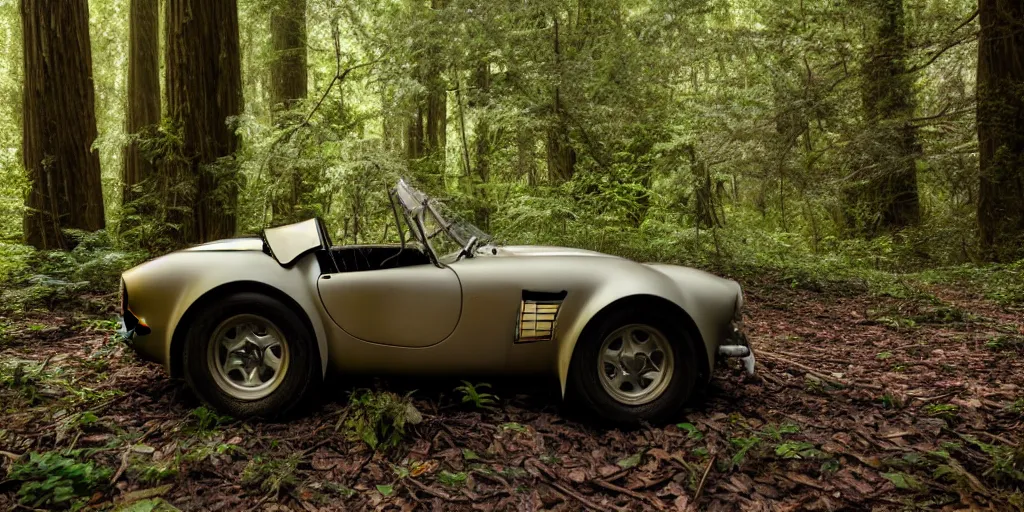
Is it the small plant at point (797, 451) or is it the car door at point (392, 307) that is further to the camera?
the car door at point (392, 307)

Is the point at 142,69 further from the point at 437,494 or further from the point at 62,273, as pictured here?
the point at 437,494

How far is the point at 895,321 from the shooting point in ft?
20.6

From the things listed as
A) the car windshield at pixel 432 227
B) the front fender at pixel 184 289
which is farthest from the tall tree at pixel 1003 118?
the front fender at pixel 184 289

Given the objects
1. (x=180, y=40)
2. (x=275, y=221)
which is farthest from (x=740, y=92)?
(x=180, y=40)

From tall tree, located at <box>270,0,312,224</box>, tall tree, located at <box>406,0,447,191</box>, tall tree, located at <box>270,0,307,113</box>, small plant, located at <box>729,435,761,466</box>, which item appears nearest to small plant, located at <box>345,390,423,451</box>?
small plant, located at <box>729,435,761,466</box>

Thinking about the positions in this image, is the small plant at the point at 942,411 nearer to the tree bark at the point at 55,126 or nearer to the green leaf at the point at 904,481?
the green leaf at the point at 904,481

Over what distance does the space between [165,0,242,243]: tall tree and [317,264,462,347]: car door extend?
4.79 meters

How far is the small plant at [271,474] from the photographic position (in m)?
2.86

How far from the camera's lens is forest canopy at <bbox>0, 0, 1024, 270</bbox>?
25.2 feet

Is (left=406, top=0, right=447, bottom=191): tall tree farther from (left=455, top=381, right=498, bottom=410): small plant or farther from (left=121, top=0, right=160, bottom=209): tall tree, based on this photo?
(left=455, top=381, right=498, bottom=410): small plant

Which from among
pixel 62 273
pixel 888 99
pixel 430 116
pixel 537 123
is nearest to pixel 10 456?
pixel 62 273

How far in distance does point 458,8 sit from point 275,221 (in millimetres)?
3911

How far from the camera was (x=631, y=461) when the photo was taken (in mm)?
3186

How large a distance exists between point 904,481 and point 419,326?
8.40ft
